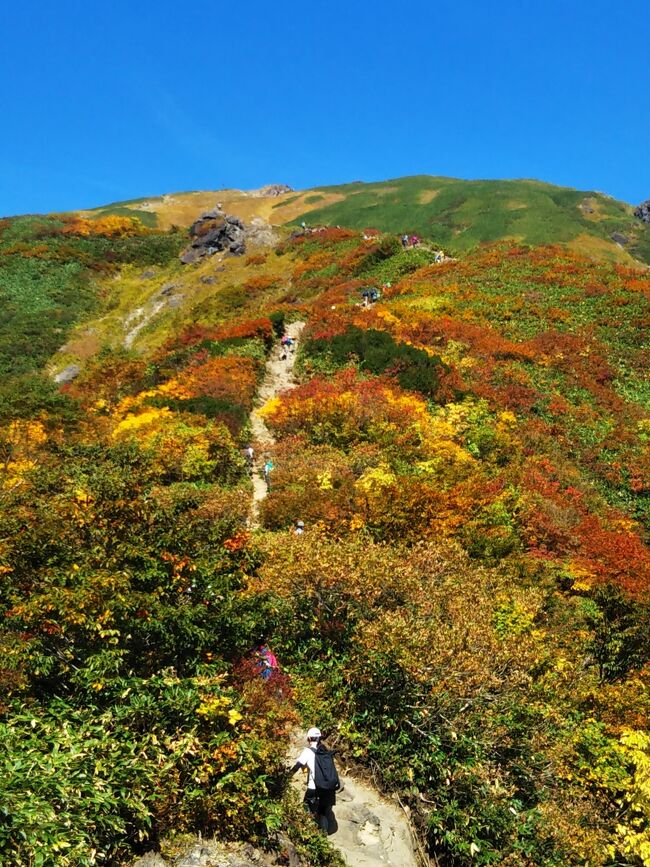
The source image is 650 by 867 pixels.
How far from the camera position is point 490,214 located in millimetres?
97438

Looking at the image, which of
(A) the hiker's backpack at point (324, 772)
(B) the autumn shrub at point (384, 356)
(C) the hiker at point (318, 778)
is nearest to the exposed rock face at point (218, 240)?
(B) the autumn shrub at point (384, 356)

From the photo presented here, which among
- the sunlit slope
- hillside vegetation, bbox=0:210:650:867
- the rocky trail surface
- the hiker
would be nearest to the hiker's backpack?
the hiker

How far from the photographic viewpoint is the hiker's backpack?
829 cm

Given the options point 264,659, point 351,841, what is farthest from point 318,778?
point 264,659

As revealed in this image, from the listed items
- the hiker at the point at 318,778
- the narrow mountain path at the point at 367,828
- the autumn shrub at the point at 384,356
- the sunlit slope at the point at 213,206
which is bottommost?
the narrow mountain path at the point at 367,828

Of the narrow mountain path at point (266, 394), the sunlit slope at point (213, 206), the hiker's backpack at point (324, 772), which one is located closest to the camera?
the hiker's backpack at point (324, 772)

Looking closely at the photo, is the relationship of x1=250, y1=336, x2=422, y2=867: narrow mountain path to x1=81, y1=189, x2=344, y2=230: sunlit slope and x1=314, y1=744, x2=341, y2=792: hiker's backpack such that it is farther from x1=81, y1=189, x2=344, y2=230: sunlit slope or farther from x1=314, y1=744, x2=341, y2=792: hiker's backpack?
x1=81, y1=189, x2=344, y2=230: sunlit slope

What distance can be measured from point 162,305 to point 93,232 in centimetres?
3109

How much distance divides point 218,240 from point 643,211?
3712 inches

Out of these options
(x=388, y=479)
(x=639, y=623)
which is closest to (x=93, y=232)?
(x=388, y=479)

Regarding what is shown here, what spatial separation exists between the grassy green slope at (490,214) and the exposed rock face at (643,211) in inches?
92.5

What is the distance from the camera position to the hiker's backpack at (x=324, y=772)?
27.2ft

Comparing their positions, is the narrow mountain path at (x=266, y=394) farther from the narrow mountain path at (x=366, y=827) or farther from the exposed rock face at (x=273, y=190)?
the exposed rock face at (x=273, y=190)

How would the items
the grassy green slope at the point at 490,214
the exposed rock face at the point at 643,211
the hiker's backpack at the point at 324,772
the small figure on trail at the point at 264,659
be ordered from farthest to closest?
the exposed rock face at the point at 643,211
the grassy green slope at the point at 490,214
the small figure on trail at the point at 264,659
the hiker's backpack at the point at 324,772
